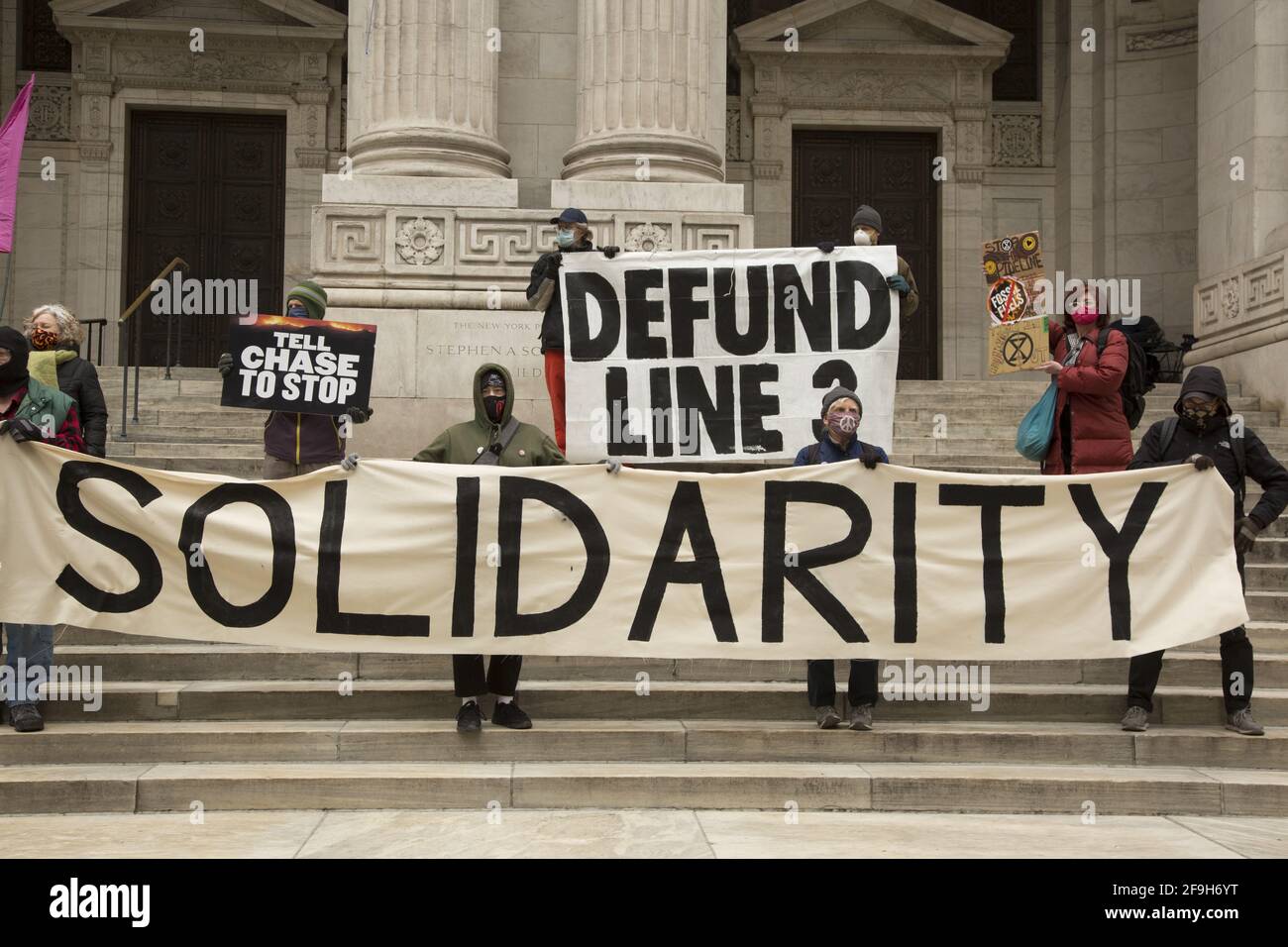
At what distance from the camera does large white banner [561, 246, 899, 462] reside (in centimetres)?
1054

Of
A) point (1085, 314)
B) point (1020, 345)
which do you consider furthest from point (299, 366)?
point (1085, 314)

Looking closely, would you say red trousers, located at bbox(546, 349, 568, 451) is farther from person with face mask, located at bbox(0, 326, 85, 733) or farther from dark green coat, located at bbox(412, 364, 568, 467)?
person with face mask, located at bbox(0, 326, 85, 733)

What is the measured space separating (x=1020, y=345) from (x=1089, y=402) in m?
0.58

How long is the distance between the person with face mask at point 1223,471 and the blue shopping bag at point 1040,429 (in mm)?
612

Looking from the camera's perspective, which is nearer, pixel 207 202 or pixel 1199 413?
pixel 1199 413

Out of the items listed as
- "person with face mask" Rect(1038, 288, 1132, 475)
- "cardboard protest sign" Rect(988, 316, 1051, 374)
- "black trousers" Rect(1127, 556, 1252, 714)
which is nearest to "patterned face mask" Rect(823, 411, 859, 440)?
"cardboard protest sign" Rect(988, 316, 1051, 374)

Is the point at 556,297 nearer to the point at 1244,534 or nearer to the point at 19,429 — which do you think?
the point at 19,429

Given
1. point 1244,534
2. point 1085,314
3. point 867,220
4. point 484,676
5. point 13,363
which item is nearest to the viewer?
point 13,363

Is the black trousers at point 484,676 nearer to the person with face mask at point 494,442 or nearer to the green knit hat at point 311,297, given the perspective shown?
the person with face mask at point 494,442

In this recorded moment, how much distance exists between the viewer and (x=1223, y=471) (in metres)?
8.38

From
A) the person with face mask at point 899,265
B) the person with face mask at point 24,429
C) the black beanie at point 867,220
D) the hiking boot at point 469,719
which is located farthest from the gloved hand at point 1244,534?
the person with face mask at point 24,429

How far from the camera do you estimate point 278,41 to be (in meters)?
20.4

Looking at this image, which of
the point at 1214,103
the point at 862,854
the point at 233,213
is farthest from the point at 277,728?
the point at 233,213

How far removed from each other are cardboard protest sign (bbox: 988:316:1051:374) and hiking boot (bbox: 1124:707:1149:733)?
7.53 ft
